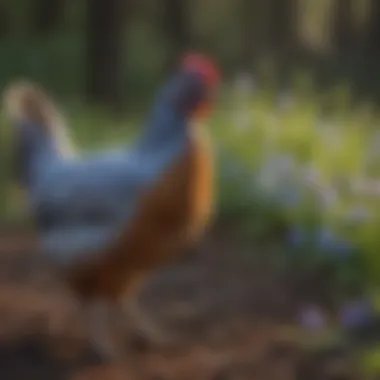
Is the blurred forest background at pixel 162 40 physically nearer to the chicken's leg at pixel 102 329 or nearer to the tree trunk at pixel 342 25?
the tree trunk at pixel 342 25

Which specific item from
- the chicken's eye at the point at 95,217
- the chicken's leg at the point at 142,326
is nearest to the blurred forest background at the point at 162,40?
the chicken's eye at the point at 95,217

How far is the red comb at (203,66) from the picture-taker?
1179 millimetres

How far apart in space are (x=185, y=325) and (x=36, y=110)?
0.31 m

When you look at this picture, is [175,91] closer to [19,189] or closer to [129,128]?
[129,128]

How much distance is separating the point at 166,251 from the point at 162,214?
5cm

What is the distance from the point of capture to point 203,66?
119 cm

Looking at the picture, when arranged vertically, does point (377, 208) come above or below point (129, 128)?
below

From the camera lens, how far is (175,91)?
3.85 ft

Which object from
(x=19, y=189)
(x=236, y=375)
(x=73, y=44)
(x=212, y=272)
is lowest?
(x=236, y=375)

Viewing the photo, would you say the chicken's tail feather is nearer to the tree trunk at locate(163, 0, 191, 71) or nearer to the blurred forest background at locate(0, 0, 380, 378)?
the blurred forest background at locate(0, 0, 380, 378)

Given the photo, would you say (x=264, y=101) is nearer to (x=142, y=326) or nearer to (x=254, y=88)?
(x=254, y=88)

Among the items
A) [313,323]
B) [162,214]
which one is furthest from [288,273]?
[162,214]

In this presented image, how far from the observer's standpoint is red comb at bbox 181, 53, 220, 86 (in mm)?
1179

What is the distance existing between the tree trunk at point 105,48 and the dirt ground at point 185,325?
209mm
